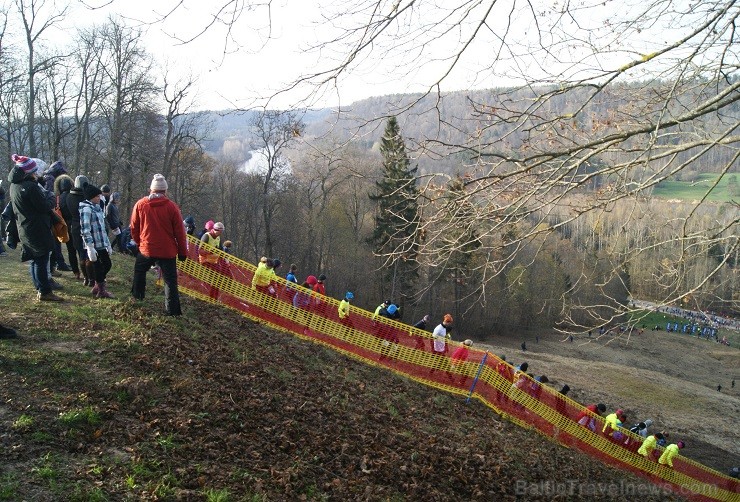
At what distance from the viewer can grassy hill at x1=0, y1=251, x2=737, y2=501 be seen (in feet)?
13.8

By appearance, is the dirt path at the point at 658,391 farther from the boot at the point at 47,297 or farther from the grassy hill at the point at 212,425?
the boot at the point at 47,297

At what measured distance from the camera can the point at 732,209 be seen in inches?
233

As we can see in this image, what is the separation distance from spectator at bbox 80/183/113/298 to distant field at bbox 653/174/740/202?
7919mm

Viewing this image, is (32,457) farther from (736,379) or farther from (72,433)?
(736,379)

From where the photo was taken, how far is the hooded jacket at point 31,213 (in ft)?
22.7

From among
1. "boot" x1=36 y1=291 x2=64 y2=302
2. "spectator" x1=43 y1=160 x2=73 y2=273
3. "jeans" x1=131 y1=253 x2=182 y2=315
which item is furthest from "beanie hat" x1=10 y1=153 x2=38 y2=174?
"spectator" x1=43 y1=160 x2=73 y2=273

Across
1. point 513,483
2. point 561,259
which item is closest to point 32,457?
point 513,483

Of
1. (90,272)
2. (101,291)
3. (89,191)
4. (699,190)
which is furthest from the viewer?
(90,272)

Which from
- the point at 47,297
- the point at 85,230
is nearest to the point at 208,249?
the point at 85,230

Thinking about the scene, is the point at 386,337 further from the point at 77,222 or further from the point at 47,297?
the point at 47,297

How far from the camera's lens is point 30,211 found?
7.00 metres

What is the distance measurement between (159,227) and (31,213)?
171 cm

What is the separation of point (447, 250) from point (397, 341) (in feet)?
24.7

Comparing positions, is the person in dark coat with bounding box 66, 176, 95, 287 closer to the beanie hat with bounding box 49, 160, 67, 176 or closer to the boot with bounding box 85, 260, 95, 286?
the boot with bounding box 85, 260, 95, 286
